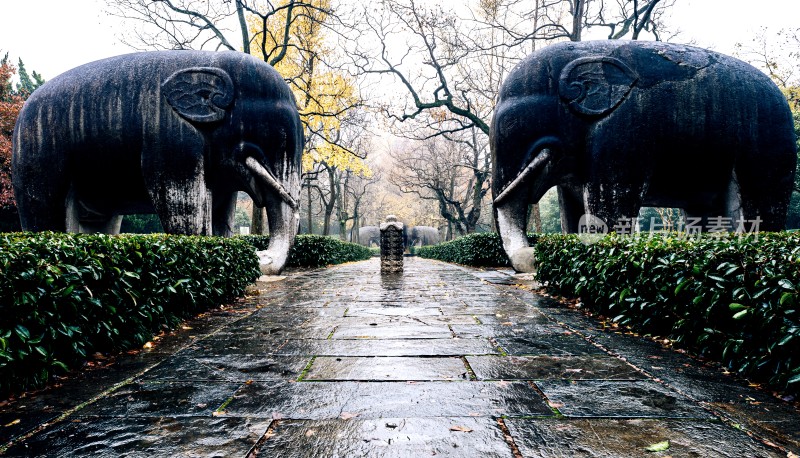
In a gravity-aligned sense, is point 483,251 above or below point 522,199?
below

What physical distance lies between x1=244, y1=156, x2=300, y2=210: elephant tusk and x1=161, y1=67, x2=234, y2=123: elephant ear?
0.73 metres

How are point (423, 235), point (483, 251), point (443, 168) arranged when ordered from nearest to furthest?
point (483, 251), point (443, 168), point (423, 235)

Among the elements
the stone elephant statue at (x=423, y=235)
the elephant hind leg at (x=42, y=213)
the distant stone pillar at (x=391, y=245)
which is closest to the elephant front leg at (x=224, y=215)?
the elephant hind leg at (x=42, y=213)

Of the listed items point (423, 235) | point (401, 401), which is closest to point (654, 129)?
point (401, 401)

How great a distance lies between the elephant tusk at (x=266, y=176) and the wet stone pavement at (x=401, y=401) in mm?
3220

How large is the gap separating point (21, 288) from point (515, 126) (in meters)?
6.01

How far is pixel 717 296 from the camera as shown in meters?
2.63

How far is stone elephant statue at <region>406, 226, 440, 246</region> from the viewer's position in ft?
144

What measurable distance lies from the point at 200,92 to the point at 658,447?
6342 mm

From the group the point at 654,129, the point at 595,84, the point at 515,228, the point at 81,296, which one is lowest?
the point at 81,296

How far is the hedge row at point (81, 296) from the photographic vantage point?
2.27 meters

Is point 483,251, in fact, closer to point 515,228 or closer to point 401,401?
point 515,228

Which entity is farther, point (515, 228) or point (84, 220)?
point (515, 228)

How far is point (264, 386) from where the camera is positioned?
2.36m
